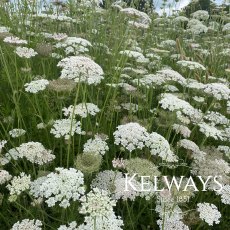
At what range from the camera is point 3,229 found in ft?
9.23

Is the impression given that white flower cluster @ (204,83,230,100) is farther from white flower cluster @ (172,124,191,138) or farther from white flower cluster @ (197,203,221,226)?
white flower cluster @ (197,203,221,226)

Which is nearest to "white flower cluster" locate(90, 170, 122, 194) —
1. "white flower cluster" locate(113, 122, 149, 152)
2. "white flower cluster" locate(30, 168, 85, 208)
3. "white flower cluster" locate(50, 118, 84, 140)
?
"white flower cluster" locate(113, 122, 149, 152)

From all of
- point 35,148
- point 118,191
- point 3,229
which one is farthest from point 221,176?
point 3,229

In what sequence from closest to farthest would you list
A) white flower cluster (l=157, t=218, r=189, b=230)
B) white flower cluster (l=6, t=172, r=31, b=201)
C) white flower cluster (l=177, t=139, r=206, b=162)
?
white flower cluster (l=6, t=172, r=31, b=201) < white flower cluster (l=157, t=218, r=189, b=230) < white flower cluster (l=177, t=139, r=206, b=162)

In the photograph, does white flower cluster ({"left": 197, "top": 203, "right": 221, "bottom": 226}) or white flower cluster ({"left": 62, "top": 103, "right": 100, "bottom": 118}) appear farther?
white flower cluster ({"left": 62, "top": 103, "right": 100, "bottom": 118})

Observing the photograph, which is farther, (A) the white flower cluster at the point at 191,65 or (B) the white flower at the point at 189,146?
(A) the white flower cluster at the point at 191,65

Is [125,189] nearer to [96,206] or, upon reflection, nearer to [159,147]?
[159,147]

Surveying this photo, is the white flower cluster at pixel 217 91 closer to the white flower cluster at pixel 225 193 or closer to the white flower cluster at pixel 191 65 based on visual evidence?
the white flower cluster at pixel 191 65

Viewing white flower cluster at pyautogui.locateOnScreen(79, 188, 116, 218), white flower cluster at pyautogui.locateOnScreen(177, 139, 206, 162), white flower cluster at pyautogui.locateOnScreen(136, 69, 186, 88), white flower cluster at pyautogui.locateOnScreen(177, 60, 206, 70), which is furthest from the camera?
white flower cluster at pyautogui.locateOnScreen(177, 60, 206, 70)

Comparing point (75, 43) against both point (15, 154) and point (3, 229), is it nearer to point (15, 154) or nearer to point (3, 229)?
point (15, 154)

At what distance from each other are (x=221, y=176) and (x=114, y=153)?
990 mm

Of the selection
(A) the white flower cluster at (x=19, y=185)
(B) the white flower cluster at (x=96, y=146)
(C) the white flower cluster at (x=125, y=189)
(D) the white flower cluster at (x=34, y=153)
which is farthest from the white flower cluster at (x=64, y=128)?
(A) the white flower cluster at (x=19, y=185)

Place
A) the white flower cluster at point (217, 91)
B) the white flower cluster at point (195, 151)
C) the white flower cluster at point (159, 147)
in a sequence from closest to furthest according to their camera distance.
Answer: the white flower cluster at point (159, 147) < the white flower cluster at point (195, 151) < the white flower cluster at point (217, 91)

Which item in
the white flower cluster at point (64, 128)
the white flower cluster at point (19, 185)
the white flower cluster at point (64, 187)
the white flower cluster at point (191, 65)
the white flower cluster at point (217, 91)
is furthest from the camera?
the white flower cluster at point (191, 65)
